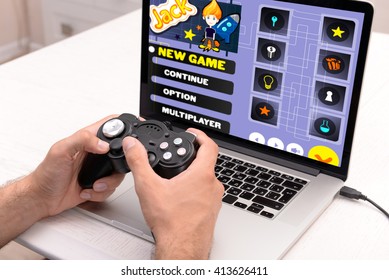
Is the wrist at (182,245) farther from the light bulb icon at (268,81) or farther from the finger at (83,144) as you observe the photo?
the light bulb icon at (268,81)

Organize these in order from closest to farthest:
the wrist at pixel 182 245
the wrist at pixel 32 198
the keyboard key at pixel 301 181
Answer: the wrist at pixel 182 245 < the wrist at pixel 32 198 < the keyboard key at pixel 301 181

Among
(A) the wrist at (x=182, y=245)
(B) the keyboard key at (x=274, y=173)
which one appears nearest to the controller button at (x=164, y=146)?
(A) the wrist at (x=182, y=245)

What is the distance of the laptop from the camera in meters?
0.80

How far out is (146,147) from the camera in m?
0.74

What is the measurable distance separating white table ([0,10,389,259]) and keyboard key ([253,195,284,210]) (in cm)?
6

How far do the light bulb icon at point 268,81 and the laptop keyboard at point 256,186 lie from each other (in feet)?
0.44

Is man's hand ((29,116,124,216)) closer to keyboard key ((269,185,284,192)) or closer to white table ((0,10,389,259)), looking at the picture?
white table ((0,10,389,259))

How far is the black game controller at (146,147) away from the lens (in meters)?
0.72

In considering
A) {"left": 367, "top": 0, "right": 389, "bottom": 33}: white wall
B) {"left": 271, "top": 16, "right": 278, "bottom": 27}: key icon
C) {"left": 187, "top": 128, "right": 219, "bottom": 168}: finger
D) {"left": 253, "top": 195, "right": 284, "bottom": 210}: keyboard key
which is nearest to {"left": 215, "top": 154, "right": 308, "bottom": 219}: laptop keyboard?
{"left": 253, "top": 195, "right": 284, "bottom": 210}: keyboard key

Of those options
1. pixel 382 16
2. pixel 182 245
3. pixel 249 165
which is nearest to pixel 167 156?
pixel 182 245

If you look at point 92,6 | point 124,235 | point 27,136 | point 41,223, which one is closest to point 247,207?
point 124,235

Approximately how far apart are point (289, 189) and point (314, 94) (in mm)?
157

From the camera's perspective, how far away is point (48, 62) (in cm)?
134

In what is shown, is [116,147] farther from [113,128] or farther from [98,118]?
[98,118]
